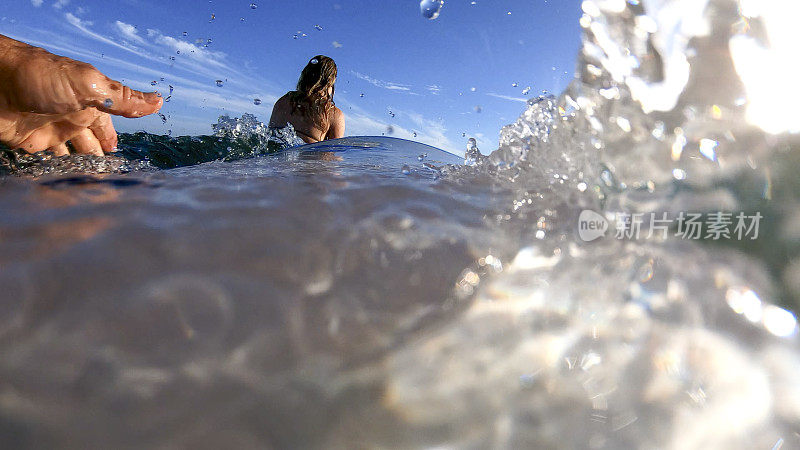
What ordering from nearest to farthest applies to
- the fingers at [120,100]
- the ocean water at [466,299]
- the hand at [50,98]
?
the ocean water at [466,299] < the hand at [50,98] < the fingers at [120,100]

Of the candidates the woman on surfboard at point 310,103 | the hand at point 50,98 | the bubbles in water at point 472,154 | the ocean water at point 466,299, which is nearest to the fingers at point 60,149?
the hand at point 50,98

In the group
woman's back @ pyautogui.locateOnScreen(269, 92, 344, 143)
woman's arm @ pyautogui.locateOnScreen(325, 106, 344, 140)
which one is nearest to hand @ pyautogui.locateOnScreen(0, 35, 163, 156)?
woman's back @ pyautogui.locateOnScreen(269, 92, 344, 143)

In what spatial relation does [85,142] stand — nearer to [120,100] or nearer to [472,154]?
[120,100]

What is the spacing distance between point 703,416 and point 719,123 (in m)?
0.67

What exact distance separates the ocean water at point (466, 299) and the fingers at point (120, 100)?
0.84m

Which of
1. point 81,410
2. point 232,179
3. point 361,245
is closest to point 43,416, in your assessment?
point 81,410

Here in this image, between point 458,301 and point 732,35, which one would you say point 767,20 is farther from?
point 458,301

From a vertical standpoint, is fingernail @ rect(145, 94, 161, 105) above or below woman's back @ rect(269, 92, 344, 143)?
below

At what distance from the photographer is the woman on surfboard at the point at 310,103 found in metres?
5.78

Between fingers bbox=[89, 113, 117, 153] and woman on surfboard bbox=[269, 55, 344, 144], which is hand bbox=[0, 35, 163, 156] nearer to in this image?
fingers bbox=[89, 113, 117, 153]

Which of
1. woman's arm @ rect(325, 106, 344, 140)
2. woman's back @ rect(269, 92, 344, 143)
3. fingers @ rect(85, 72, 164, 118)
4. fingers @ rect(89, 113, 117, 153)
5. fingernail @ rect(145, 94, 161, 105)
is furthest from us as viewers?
woman's arm @ rect(325, 106, 344, 140)

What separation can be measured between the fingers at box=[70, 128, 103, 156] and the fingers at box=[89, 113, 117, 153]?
0.05 m

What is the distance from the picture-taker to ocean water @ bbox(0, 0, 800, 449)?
0.68 meters

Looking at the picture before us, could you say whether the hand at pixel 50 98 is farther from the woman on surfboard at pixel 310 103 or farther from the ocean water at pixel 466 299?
the woman on surfboard at pixel 310 103
